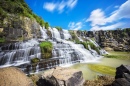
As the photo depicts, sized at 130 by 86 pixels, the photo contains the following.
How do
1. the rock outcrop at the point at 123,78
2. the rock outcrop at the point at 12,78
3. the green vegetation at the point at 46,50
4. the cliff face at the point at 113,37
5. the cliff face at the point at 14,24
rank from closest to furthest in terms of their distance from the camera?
1. the rock outcrop at the point at 12,78
2. the rock outcrop at the point at 123,78
3. the green vegetation at the point at 46,50
4. the cliff face at the point at 14,24
5. the cliff face at the point at 113,37

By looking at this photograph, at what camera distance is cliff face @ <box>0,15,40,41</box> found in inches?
630

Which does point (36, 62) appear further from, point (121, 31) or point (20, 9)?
point (121, 31)

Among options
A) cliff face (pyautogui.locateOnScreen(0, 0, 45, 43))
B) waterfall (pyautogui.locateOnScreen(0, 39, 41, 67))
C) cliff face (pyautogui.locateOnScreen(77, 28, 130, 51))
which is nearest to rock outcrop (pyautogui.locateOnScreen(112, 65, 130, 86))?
waterfall (pyautogui.locateOnScreen(0, 39, 41, 67))

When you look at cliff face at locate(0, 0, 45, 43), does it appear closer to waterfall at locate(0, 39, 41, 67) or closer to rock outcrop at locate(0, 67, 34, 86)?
waterfall at locate(0, 39, 41, 67)

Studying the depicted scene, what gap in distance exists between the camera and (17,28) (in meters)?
17.3

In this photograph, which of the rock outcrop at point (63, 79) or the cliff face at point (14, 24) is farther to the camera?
the cliff face at point (14, 24)

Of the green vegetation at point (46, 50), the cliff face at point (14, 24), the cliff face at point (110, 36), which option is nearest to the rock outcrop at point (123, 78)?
the green vegetation at point (46, 50)

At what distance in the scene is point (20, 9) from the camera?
2000 centimetres

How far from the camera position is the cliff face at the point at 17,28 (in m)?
16.0

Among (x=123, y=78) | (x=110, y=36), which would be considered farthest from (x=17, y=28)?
(x=110, y=36)

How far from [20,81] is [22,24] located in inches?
637

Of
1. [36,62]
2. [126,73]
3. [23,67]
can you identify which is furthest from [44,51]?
[126,73]

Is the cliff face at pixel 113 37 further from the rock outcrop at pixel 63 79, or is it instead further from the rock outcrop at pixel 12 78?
the rock outcrop at pixel 12 78

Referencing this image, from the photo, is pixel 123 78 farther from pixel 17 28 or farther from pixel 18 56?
pixel 17 28
